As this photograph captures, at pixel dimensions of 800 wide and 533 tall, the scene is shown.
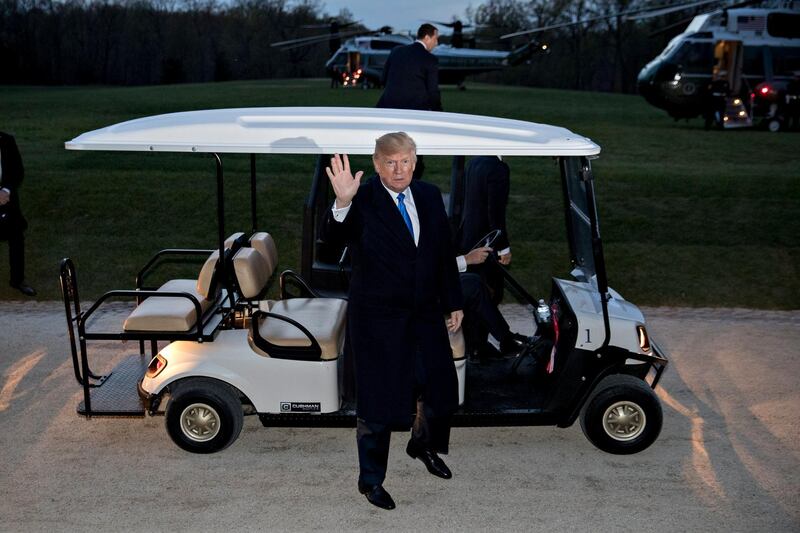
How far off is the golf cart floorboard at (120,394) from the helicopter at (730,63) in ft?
74.3

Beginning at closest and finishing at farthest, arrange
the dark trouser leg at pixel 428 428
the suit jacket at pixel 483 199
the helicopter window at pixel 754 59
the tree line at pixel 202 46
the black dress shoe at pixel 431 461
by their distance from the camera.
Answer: the dark trouser leg at pixel 428 428, the black dress shoe at pixel 431 461, the suit jacket at pixel 483 199, the helicopter window at pixel 754 59, the tree line at pixel 202 46

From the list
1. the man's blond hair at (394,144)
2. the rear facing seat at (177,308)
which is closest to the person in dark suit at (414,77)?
the rear facing seat at (177,308)

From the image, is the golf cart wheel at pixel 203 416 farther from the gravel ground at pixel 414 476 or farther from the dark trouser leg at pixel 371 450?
the dark trouser leg at pixel 371 450

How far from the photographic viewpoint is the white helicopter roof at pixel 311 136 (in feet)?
17.3

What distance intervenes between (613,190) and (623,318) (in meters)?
10.2

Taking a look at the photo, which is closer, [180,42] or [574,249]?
[574,249]

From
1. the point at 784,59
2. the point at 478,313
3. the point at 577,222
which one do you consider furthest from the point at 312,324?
the point at 784,59

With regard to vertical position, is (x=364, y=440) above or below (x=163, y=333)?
below

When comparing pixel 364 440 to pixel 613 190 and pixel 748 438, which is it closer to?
pixel 748 438

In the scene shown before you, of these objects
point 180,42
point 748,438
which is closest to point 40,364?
point 748,438

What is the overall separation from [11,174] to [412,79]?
4.37m

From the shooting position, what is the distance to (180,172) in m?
16.3

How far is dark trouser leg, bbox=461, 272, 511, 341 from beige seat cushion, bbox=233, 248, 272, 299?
1.41 meters

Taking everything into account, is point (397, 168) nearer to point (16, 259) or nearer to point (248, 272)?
point (248, 272)
